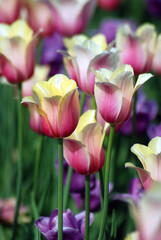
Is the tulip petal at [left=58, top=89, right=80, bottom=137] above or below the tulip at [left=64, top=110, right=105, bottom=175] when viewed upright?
above

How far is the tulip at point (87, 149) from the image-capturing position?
2.02 ft

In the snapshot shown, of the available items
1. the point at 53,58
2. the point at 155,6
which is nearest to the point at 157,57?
the point at 53,58

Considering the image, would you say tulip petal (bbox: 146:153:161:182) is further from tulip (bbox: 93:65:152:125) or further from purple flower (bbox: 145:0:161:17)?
purple flower (bbox: 145:0:161:17)

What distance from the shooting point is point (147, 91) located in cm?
194

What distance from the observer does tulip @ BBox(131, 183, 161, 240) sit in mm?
373

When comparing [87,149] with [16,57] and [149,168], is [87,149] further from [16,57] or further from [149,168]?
[16,57]

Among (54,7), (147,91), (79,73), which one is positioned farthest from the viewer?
(147,91)

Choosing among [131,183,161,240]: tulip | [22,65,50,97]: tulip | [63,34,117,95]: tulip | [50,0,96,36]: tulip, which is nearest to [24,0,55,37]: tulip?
[50,0,96,36]: tulip

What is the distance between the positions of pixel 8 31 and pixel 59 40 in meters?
0.81

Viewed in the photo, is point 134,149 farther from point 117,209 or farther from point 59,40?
point 59,40

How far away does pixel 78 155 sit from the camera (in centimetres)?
63

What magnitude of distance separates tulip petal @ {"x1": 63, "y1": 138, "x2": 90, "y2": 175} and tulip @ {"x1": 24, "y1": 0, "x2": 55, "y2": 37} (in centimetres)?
68

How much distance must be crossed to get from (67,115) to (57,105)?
0.06 ft

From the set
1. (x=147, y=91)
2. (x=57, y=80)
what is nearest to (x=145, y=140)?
(x=57, y=80)
